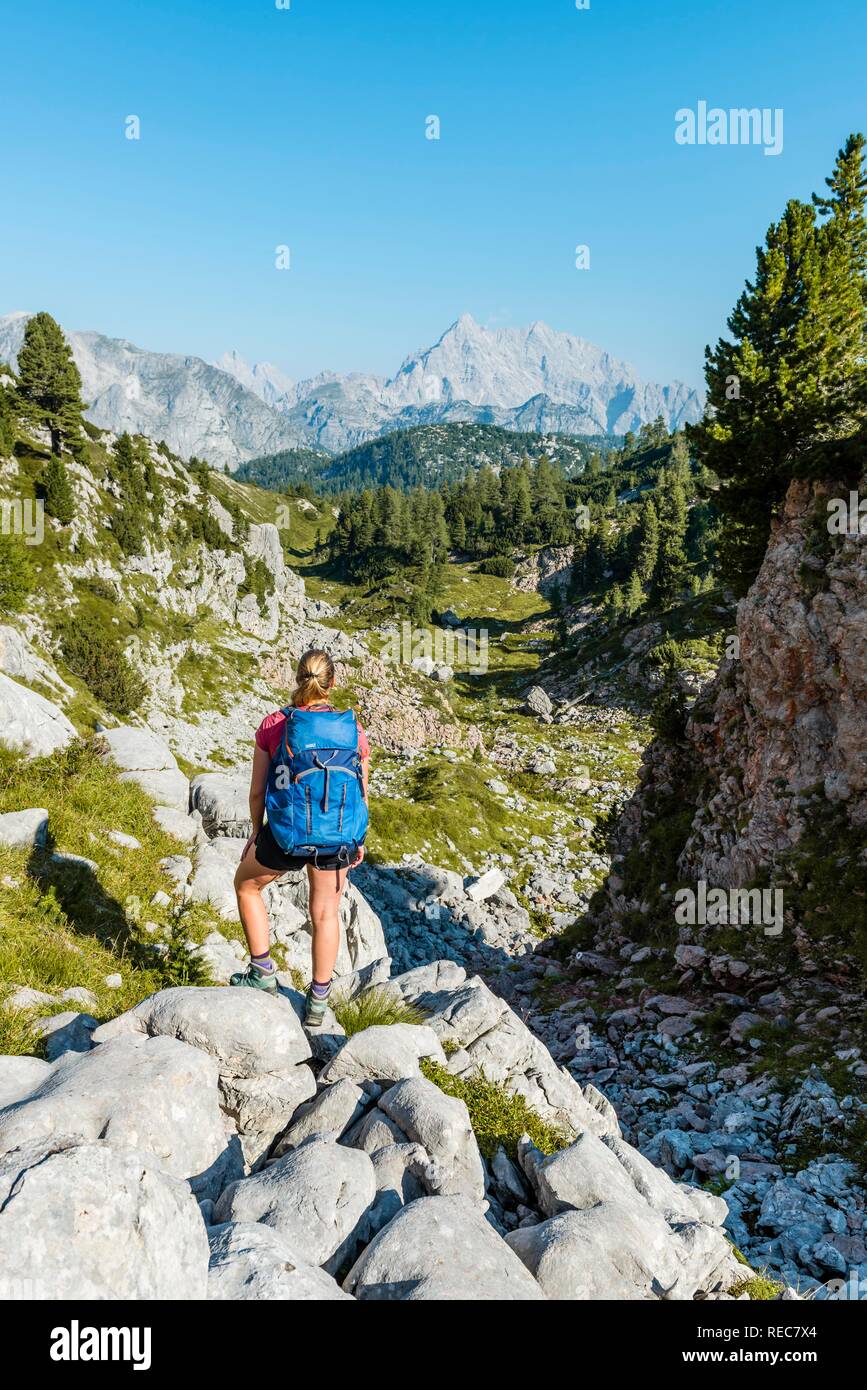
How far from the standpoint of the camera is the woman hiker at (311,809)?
6094 millimetres

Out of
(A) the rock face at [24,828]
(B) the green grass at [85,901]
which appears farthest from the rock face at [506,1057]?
(A) the rock face at [24,828]

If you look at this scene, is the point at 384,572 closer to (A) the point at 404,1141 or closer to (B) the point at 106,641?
(B) the point at 106,641

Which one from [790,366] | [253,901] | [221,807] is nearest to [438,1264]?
[253,901]

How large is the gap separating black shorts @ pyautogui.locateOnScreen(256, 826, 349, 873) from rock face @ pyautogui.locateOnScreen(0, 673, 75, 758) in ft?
25.1

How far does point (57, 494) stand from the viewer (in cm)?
4947

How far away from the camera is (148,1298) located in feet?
10.5

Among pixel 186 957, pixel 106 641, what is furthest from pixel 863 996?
pixel 106 641

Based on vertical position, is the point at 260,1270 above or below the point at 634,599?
below

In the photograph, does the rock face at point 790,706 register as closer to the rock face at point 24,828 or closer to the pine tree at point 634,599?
the rock face at point 24,828

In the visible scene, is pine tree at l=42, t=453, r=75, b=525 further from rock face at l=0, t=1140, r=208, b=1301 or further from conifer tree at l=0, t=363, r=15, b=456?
rock face at l=0, t=1140, r=208, b=1301

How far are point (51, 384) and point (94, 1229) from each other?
237ft

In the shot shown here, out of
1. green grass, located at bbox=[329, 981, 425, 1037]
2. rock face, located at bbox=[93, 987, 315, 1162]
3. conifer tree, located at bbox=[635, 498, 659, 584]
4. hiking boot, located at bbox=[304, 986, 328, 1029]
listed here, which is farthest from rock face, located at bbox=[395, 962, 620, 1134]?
conifer tree, located at bbox=[635, 498, 659, 584]

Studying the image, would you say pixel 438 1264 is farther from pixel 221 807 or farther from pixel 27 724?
pixel 27 724

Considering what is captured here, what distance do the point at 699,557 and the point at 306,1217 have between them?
475 ft
